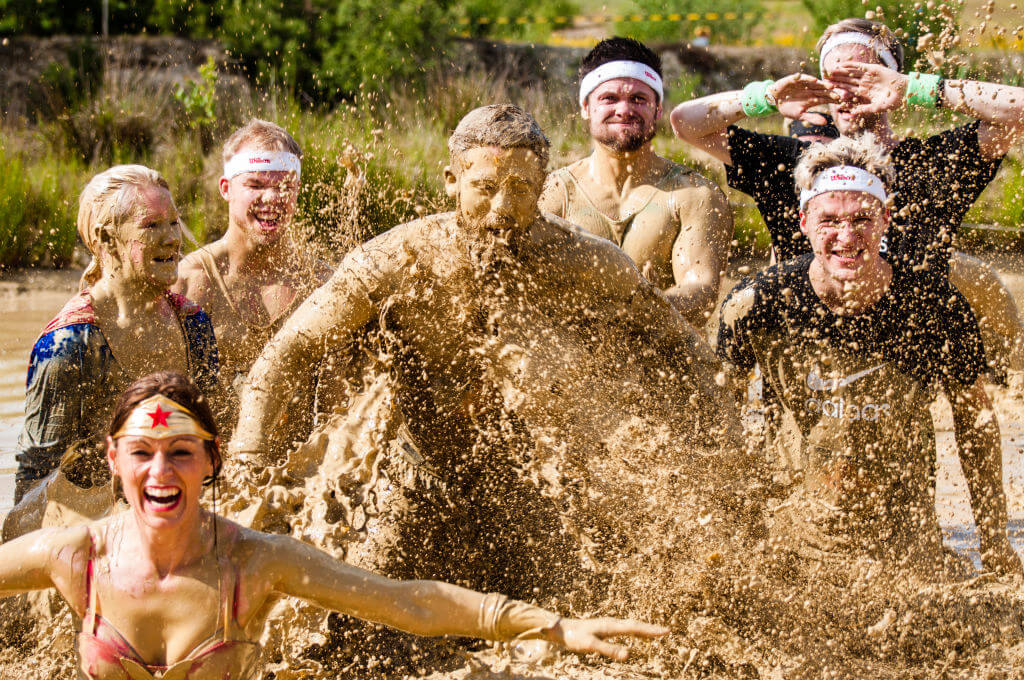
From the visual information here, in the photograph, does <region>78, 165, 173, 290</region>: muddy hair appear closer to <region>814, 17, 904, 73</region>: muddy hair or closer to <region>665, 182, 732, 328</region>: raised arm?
<region>665, 182, 732, 328</region>: raised arm

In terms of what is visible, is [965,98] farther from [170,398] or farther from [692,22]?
[692,22]

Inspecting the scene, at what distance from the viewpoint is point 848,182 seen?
4242mm

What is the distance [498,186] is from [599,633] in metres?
1.43

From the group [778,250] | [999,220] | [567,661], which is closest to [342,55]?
[999,220]

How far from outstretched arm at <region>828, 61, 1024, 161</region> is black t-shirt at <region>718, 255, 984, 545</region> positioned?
60cm

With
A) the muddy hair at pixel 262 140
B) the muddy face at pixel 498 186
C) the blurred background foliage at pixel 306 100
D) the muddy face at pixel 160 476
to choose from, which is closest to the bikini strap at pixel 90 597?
the muddy face at pixel 160 476

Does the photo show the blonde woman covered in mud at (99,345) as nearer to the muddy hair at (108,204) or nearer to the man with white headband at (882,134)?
the muddy hair at (108,204)

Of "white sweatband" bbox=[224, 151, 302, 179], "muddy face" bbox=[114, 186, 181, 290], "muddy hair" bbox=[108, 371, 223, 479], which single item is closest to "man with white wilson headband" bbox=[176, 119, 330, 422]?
"white sweatband" bbox=[224, 151, 302, 179]

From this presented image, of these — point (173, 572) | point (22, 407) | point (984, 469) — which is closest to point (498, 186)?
point (173, 572)

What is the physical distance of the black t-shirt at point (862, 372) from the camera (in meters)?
4.23

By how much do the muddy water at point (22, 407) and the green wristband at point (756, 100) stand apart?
1437 millimetres

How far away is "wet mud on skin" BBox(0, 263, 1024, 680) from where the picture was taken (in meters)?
3.87

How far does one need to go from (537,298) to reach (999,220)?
7.84 meters

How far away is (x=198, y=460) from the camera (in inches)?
113
